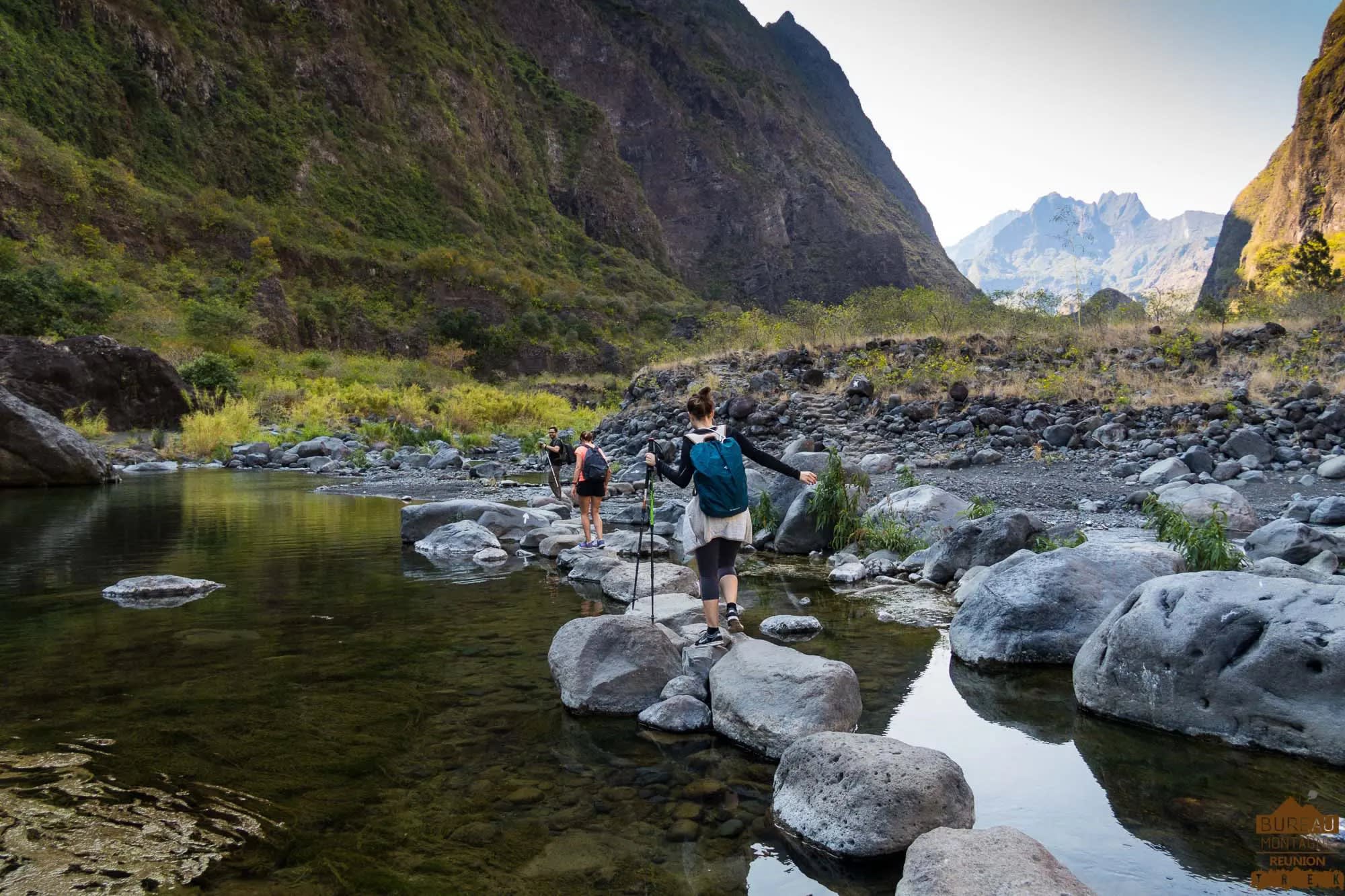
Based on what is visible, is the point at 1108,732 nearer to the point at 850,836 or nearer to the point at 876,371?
the point at 850,836

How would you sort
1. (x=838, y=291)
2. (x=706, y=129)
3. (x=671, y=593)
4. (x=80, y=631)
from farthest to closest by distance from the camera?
(x=706, y=129) → (x=838, y=291) → (x=671, y=593) → (x=80, y=631)

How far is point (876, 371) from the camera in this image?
21750 millimetres

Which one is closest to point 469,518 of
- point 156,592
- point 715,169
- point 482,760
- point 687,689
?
point 156,592

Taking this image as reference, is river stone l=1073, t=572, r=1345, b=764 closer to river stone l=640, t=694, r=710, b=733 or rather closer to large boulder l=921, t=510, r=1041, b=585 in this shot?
river stone l=640, t=694, r=710, b=733

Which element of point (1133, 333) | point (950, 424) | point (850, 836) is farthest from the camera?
point (1133, 333)

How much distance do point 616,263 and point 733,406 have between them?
74134mm

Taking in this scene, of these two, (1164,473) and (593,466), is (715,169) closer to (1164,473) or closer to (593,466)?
(1164,473)

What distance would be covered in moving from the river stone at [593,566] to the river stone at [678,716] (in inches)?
168

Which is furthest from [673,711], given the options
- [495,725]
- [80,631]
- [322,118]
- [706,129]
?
[706,129]

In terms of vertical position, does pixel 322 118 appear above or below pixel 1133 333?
above

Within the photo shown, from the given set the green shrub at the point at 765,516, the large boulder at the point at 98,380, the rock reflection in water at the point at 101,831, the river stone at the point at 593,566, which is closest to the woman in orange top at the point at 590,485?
the river stone at the point at 593,566

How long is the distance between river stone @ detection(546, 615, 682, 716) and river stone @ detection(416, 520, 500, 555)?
603cm

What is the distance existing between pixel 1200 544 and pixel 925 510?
3957 millimetres

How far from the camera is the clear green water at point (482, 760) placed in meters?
3.50
